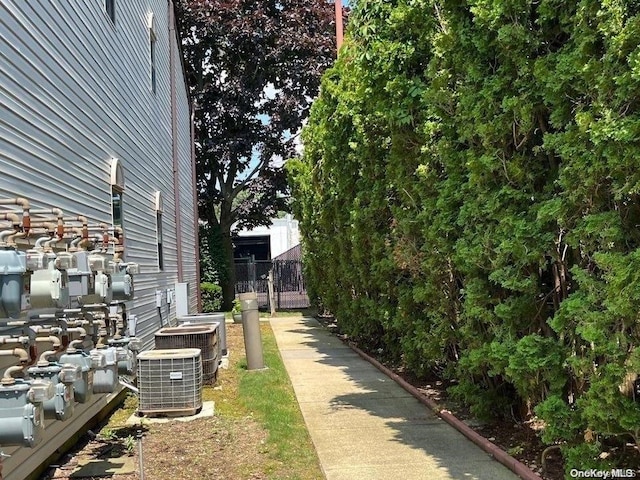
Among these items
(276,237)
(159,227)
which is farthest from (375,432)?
(276,237)

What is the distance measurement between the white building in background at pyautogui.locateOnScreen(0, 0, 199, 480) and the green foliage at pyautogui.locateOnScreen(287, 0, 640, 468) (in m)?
3.14

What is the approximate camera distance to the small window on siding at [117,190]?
7.70 m

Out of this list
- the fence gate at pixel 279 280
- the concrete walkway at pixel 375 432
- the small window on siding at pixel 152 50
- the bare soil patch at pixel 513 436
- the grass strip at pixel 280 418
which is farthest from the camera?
the fence gate at pixel 279 280

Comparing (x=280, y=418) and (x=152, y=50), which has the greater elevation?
(x=152, y=50)

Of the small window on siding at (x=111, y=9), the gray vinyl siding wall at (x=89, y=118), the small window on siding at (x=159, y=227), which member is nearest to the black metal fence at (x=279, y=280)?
the gray vinyl siding wall at (x=89, y=118)

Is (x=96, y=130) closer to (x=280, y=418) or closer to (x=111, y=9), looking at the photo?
(x=111, y=9)

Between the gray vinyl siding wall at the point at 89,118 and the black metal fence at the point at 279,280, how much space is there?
11.5m

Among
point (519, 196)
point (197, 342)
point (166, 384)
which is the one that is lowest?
point (166, 384)

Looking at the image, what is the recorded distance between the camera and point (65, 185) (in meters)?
5.76

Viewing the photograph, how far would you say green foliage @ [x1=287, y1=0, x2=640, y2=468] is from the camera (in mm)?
3670

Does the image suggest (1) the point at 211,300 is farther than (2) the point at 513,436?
Yes

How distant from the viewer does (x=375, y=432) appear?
20.2 ft

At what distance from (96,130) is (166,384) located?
292 cm

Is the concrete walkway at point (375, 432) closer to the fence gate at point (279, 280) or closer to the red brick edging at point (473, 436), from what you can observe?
the red brick edging at point (473, 436)
